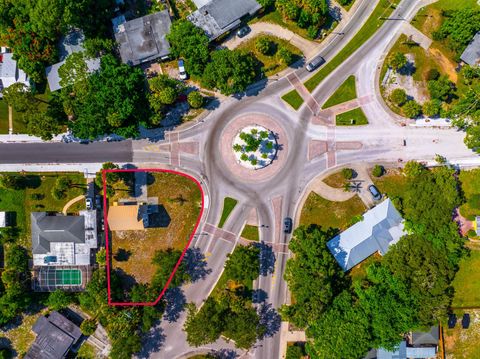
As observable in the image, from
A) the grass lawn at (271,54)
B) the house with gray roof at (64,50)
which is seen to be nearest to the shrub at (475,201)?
the grass lawn at (271,54)

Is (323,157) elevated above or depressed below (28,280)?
above

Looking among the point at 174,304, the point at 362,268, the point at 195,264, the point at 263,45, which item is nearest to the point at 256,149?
the point at 263,45

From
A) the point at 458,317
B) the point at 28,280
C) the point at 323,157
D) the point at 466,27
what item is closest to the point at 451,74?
the point at 466,27

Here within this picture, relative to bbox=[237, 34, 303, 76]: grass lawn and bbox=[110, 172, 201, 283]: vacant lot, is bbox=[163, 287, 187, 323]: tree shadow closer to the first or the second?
bbox=[110, 172, 201, 283]: vacant lot

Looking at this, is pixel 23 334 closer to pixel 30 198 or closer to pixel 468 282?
pixel 30 198

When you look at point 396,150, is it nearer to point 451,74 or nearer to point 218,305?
point 451,74

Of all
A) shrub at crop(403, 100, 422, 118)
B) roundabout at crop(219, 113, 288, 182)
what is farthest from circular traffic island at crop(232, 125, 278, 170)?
shrub at crop(403, 100, 422, 118)
